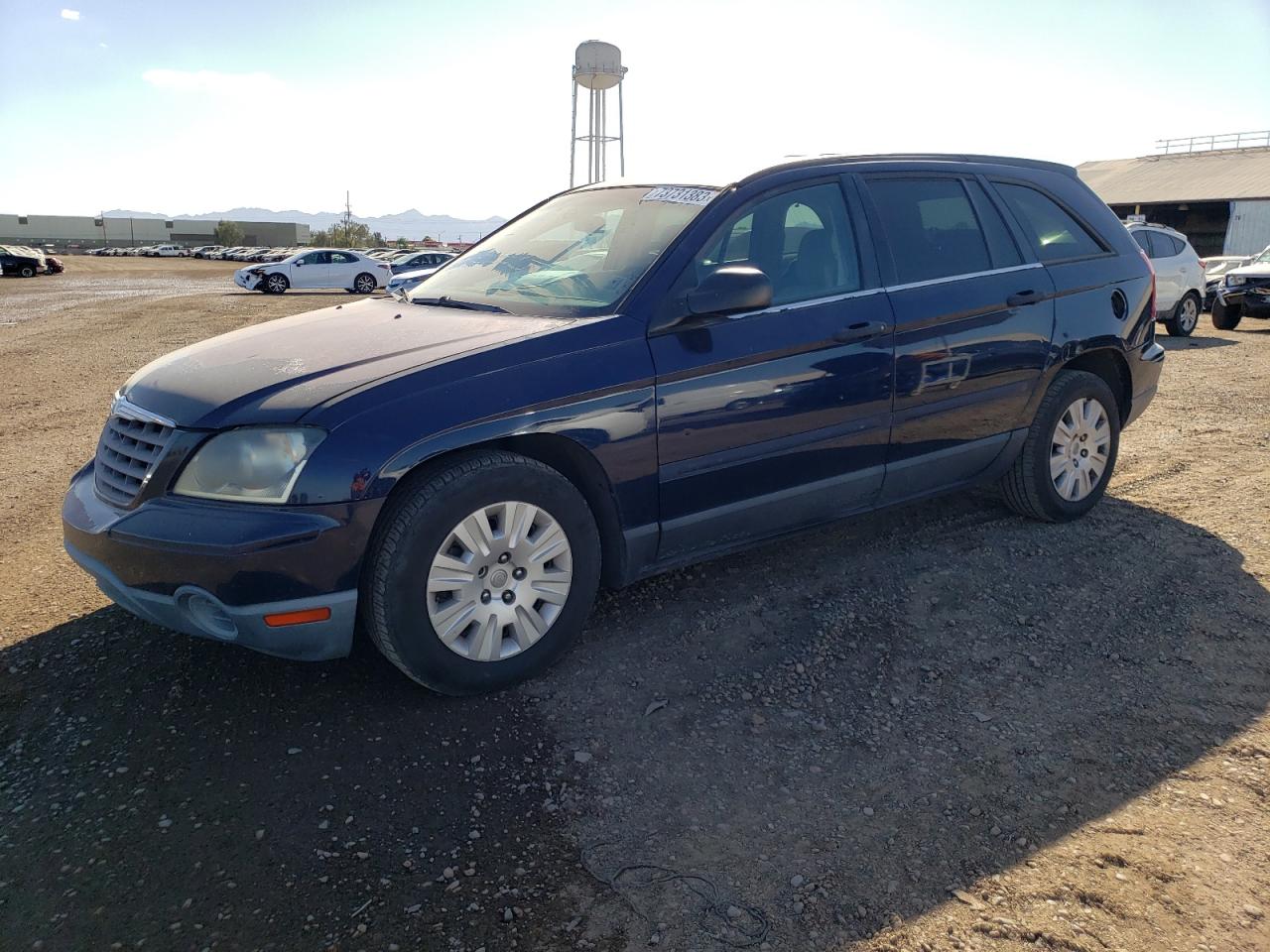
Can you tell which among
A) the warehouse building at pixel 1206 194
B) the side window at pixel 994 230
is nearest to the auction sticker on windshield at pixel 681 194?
the side window at pixel 994 230

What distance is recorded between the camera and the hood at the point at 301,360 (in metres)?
3.10

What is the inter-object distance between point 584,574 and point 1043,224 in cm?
317

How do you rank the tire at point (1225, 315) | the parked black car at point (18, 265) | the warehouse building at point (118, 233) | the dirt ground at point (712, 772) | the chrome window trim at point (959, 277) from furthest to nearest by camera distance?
the warehouse building at point (118, 233) < the parked black car at point (18, 265) < the tire at point (1225, 315) < the chrome window trim at point (959, 277) < the dirt ground at point (712, 772)

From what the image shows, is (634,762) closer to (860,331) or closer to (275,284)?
(860,331)

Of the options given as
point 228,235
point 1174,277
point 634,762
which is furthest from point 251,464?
point 228,235

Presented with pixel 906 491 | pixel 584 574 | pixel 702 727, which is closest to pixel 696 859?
pixel 702 727

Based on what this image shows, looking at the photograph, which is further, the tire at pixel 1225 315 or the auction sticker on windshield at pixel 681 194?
the tire at pixel 1225 315

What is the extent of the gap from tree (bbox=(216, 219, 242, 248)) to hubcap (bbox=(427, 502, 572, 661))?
125 metres

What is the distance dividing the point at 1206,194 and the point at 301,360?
1977 inches

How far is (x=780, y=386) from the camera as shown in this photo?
3.76 m

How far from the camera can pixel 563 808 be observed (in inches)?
109

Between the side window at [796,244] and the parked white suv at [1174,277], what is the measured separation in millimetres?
11080

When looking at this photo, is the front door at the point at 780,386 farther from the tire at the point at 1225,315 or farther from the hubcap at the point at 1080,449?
the tire at the point at 1225,315

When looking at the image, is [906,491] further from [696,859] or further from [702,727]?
[696,859]
